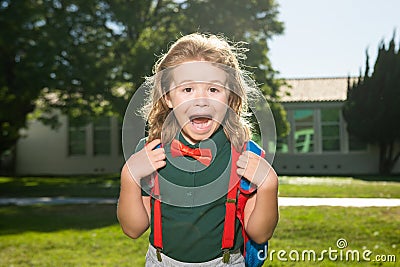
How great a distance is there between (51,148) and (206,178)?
25032mm

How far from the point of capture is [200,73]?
1965 mm

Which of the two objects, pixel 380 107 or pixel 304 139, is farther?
pixel 304 139

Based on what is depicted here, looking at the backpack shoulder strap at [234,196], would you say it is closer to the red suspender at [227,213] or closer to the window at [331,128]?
the red suspender at [227,213]

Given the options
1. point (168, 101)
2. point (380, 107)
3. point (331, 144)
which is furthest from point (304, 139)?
point (168, 101)

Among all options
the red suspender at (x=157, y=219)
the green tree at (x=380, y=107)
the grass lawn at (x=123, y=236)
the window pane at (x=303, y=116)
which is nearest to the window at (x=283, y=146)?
the window pane at (x=303, y=116)

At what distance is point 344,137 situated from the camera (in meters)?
23.0

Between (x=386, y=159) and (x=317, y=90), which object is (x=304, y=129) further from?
(x=386, y=159)

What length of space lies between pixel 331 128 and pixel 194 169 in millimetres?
21789

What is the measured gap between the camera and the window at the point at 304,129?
2330 cm

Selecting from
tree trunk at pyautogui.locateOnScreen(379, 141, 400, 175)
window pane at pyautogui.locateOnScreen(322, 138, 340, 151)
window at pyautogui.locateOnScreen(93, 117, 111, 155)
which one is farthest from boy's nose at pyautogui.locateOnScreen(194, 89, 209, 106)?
window at pyautogui.locateOnScreen(93, 117, 111, 155)

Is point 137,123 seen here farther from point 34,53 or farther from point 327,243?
point 34,53

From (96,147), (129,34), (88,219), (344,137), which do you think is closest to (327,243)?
(88,219)

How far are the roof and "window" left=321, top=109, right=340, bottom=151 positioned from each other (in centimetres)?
58

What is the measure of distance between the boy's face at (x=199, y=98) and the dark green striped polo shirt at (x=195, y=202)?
78 mm
